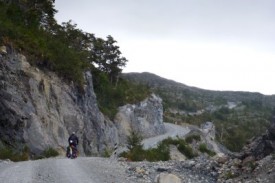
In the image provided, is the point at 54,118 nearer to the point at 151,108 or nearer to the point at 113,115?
the point at 113,115

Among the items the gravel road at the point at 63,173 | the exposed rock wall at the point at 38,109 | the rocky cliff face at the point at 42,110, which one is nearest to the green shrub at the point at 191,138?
the rocky cliff face at the point at 42,110

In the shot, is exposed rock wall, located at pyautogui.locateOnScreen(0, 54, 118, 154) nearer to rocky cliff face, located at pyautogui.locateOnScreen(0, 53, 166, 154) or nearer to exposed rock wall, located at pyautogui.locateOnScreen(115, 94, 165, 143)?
rocky cliff face, located at pyautogui.locateOnScreen(0, 53, 166, 154)

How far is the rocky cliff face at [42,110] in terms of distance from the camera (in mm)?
27672

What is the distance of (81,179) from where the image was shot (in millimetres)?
14227

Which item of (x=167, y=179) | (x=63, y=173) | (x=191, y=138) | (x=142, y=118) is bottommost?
(x=191, y=138)

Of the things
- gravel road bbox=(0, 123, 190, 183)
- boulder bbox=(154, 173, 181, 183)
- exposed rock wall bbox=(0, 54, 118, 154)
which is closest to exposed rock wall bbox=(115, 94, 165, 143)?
exposed rock wall bbox=(0, 54, 118, 154)

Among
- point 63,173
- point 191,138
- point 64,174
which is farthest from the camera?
point 191,138

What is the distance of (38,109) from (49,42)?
9.45m

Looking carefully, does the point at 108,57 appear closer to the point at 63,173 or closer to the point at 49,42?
the point at 49,42

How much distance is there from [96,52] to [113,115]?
48.9ft

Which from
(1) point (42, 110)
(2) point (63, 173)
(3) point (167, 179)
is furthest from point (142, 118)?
(3) point (167, 179)

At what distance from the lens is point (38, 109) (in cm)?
3108

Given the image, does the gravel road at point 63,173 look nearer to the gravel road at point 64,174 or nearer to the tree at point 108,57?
the gravel road at point 64,174

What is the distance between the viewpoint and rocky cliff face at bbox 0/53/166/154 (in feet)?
90.8
